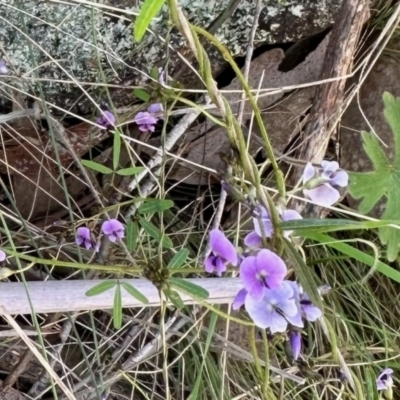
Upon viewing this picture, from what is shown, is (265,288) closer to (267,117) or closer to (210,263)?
(210,263)

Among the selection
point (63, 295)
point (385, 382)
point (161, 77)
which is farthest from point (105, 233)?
point (385, 382)

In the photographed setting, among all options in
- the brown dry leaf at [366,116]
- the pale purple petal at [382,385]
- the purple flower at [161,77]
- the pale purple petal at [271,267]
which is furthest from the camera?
the brown dry leaf at [366,116]

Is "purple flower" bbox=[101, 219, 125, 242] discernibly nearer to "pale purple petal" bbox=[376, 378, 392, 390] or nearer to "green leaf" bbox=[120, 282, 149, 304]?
"green leaf" bbox=[120, 282, 149, 304]

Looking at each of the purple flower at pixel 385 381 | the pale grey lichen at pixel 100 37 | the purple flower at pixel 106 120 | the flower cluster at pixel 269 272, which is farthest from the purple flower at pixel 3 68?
the purple flower at pixel 385 381

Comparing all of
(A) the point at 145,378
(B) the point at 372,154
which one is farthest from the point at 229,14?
(A) the point at 145,378

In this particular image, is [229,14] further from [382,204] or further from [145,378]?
[145,378]

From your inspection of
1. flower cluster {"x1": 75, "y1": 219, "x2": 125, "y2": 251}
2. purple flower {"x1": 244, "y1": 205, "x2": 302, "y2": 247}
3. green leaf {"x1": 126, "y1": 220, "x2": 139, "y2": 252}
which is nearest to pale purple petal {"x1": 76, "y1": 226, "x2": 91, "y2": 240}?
flower cluster {"x1": 75, "y1": 219, "x2": 125, "y2": 251}

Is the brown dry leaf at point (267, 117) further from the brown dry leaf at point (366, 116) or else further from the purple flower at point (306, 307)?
the purple flower at point (306, 307)

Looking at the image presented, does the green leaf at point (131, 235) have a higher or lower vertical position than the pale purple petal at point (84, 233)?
higher
